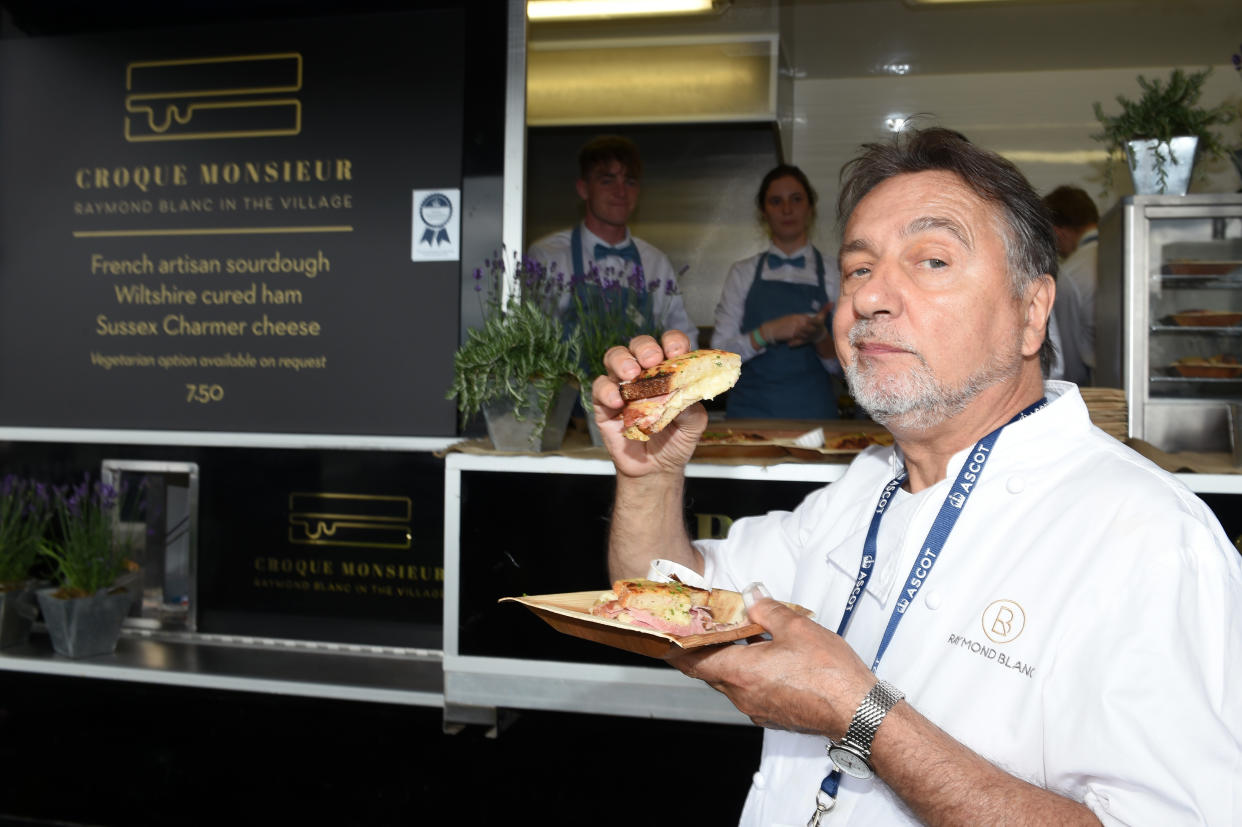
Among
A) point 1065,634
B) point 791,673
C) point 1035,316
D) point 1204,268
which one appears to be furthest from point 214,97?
point 1204,268

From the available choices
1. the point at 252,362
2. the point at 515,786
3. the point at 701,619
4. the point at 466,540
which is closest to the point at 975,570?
the point at 701,619

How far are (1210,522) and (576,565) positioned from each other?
1627 millimetres

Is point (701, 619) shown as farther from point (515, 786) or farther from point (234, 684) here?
point (234, 684)

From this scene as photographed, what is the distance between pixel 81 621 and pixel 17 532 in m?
0.47

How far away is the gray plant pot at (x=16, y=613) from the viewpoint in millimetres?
3426

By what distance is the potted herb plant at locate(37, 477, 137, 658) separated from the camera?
3338mm

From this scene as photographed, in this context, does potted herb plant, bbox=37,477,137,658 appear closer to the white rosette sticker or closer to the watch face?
the white rosette sticker

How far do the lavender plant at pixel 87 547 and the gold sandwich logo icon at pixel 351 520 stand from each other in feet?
1.98

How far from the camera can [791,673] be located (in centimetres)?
137

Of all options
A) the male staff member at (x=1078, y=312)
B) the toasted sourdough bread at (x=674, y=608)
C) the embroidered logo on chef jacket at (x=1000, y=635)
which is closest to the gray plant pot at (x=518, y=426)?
the toasted sourdough bread at (x=674, y=608)

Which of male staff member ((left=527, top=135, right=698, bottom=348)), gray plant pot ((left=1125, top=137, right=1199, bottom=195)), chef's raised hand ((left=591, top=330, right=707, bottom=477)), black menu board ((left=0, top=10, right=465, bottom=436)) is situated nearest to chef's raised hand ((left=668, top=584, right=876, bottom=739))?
chef's raised hand ((left=591, top=330, right=707, bottom=477))

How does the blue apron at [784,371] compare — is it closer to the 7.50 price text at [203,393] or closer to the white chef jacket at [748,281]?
the white chef jacket at [748,281]

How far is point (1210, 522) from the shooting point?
1.36 meters

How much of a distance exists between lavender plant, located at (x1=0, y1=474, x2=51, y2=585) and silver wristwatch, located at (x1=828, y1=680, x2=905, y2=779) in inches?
123
